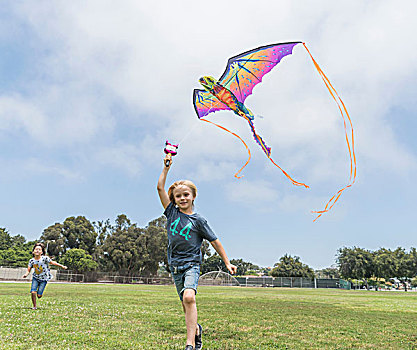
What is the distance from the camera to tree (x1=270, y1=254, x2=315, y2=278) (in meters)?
80.2

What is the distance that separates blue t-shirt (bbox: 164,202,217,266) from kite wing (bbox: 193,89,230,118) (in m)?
4.03

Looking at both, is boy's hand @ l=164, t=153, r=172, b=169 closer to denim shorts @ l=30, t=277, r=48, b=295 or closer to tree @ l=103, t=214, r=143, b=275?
denim shorts @ l=30, t=277, r=48, b=295

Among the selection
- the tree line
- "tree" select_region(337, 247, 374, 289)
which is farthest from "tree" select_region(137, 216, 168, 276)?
"tree" select_region(337, 247, 374, 289)

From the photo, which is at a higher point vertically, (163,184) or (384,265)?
(163,184)

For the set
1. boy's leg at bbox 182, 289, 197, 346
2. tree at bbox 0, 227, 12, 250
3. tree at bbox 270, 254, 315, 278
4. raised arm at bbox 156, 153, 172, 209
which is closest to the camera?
boy's leg at bbox 182, 289, 197, 346

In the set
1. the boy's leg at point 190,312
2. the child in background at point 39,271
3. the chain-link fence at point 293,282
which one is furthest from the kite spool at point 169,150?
the chain-link fence at point 293,282

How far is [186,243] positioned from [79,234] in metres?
61.7

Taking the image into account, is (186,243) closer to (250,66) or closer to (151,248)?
(250,66)

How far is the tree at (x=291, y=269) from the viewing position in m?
80.2

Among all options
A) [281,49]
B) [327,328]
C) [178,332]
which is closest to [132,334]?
[178,332]

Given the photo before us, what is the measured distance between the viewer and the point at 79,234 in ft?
200

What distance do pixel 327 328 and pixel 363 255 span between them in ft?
248

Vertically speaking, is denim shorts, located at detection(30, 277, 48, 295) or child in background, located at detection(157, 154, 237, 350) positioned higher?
child in background, located at detection(157, 154, 237, 350)

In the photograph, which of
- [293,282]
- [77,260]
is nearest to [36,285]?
[77,260]
